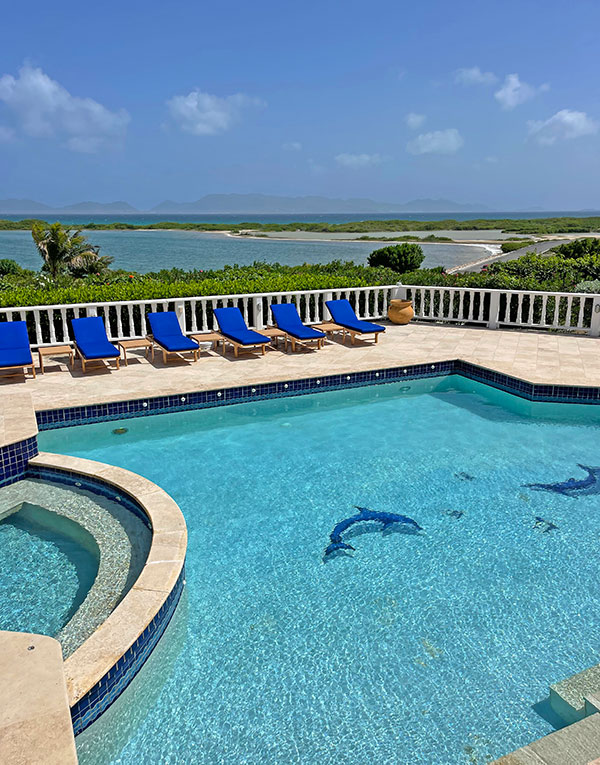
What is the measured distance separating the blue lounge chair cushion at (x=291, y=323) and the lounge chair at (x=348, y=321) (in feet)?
2.34

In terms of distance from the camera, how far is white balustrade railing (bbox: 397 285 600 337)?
11008mm

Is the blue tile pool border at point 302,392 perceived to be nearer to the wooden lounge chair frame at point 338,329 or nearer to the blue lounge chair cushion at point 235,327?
the blue lounge chair cushion at point 235,327

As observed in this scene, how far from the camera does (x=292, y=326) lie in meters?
10.0

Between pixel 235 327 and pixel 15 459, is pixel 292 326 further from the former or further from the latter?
pixel 15 459

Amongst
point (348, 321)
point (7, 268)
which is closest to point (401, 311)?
point (348, 321)

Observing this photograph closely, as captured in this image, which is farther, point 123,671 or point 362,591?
point 362,591

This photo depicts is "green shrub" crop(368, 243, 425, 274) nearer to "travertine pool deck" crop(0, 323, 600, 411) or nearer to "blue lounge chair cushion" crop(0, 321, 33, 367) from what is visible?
"travertine pool deck" crop(0, 323, 600, 411)

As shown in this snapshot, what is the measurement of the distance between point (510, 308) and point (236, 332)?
19.8 feet

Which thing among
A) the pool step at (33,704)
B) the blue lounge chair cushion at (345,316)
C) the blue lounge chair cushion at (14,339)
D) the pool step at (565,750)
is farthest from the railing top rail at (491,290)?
the pool step at (33,704)

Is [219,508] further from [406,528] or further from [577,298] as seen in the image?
[577,298]

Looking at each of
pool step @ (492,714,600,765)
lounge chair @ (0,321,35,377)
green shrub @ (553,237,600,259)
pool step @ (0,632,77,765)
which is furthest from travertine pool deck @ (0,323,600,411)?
green shrub @ (553,237,600,259)

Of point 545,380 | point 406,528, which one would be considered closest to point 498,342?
point 545,380

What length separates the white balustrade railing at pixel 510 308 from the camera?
1101cm

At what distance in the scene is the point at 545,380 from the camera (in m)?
8.01
